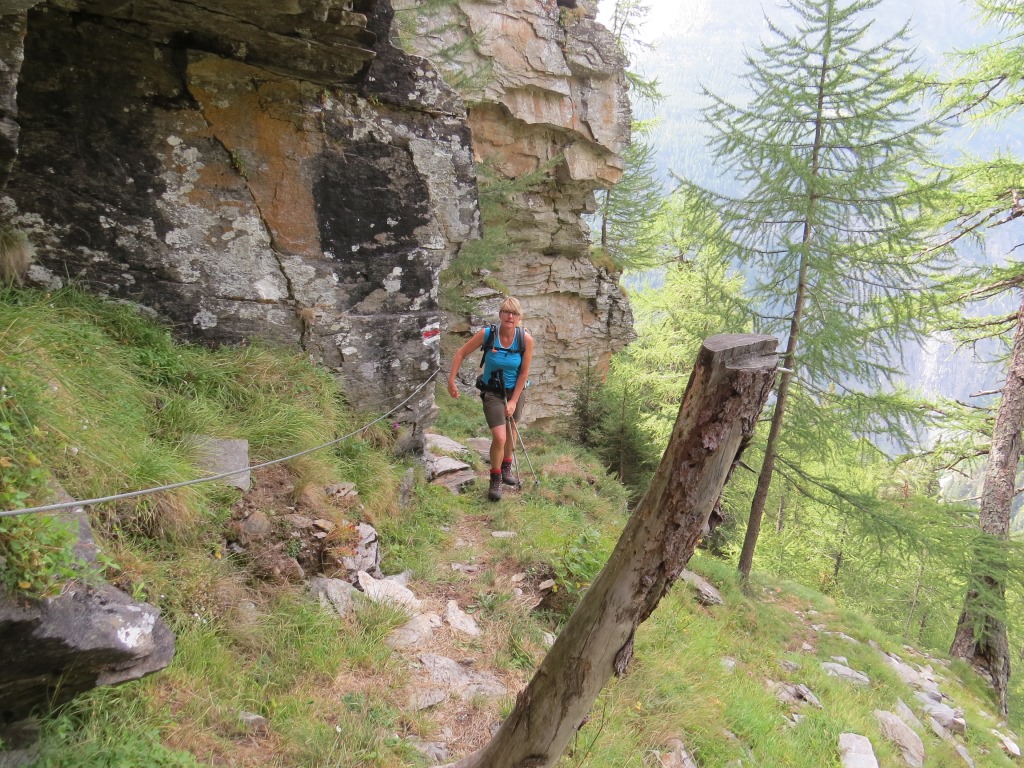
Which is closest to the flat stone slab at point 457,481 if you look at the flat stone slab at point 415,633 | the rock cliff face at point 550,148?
the flat stone slab at point 415,633

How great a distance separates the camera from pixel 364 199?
5348 mm

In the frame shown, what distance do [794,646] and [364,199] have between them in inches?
311

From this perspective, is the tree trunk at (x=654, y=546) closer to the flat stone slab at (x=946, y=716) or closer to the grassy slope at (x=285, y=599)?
the grassy slope at (x=285, y=599)

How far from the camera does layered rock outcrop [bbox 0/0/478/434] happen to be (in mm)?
4062

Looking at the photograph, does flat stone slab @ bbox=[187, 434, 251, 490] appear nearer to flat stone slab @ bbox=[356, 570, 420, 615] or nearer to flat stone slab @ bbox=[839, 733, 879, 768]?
flat stone slab @ bbox=[356, 570, 420, 615]

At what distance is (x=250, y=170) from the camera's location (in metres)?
4.83

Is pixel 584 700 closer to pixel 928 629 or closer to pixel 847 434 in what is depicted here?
pixel 847 434

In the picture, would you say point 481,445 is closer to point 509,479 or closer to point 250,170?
point 509,479

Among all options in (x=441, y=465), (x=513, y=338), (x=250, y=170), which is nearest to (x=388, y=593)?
(x=513, y=338)

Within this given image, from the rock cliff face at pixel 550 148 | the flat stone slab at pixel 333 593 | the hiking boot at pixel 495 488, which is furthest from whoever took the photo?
the rock cliff face at pixel 550 148

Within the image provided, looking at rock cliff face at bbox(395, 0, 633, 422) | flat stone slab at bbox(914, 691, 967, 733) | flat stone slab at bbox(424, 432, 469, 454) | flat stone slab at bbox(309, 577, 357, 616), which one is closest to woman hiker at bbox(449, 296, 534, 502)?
flat stone slab at bbox(424, 432, 469, 454)

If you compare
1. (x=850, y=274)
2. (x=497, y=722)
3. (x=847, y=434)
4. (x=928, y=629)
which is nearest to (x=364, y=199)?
(x=497, y=722)

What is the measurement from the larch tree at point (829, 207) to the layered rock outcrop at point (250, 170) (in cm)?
436

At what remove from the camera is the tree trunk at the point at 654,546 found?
204cm
